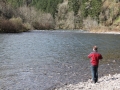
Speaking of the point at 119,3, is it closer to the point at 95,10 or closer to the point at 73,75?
the point at 95,10

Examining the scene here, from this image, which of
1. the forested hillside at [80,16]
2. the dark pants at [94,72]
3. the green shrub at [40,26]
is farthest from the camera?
the forested hillside at [80,16]

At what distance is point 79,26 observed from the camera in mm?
179250

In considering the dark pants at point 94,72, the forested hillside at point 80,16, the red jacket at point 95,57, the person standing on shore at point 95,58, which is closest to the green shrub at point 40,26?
the forested hillside at point 80,16

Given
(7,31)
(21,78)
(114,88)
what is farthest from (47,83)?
(7,31)

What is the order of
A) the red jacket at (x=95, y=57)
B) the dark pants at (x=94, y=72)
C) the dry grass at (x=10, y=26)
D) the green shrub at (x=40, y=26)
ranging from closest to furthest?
the red jacket at (x=95, y=57) < the dark pants at (x=94, y=72) < the dry grass at (x=10, y=26) < the green shrub at (x=40, y=26)

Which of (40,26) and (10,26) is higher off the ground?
(10,26)

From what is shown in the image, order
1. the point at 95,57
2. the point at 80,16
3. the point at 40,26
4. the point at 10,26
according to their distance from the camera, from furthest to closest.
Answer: the point at 80,16
the point at 40,26
the point at 10,26
the point at 95,57

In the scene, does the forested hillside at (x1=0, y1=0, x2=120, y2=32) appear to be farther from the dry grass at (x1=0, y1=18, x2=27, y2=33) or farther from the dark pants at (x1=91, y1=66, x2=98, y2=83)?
the dark pants at (x1=91, y1=66, x2=98, y2=83)

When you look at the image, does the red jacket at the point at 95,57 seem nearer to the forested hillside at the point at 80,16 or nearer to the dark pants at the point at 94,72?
the dark pants at the point at 94,72

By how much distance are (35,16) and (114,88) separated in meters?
148

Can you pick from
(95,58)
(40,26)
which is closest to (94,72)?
(95,58)

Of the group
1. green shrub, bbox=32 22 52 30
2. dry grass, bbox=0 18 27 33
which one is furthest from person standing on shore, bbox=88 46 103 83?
green shrub, bbox=32 22 52 30

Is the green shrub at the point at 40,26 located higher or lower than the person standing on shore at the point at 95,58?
lower

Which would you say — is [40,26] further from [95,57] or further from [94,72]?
[95,57]
